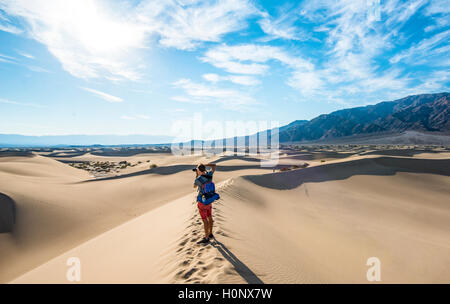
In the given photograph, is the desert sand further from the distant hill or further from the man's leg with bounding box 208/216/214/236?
the distant hill

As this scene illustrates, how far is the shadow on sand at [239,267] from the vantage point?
3495 millimetres

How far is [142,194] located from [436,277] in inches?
596

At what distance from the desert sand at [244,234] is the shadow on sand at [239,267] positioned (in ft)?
0.09

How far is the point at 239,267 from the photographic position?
3754 millimetres

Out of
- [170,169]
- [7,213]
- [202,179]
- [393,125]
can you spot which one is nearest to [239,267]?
[202,179]

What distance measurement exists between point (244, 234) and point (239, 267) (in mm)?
1953

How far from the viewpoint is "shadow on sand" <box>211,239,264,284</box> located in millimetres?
3495

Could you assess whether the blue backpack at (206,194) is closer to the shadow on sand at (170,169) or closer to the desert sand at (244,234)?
the desert sand at (244,234)

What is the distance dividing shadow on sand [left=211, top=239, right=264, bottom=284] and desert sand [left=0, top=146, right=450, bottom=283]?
3 cm

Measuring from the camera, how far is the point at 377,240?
277 inches

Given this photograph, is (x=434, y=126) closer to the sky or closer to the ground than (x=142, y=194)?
closer to the sky
